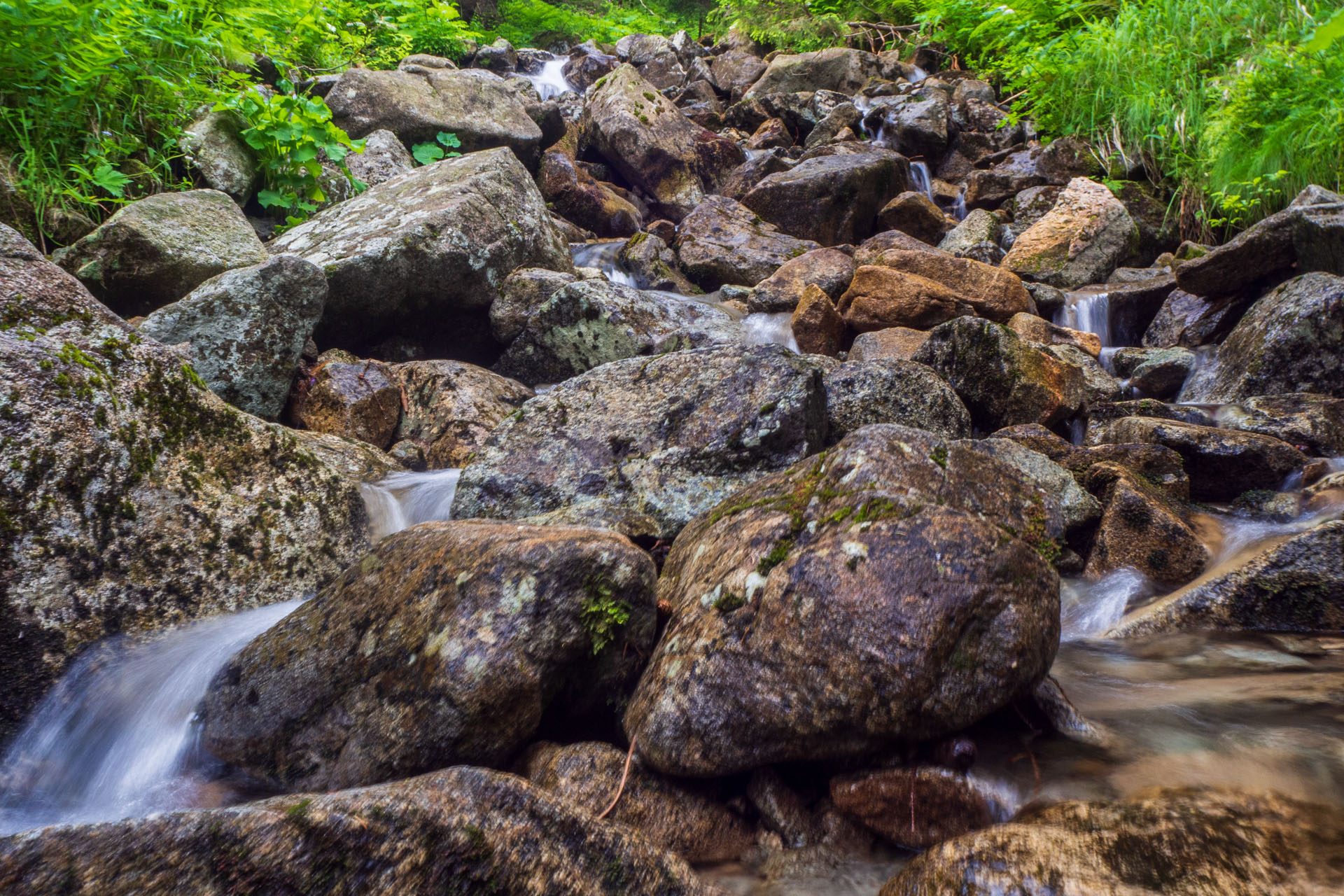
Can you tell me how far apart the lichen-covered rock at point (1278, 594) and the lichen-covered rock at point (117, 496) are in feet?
14.3

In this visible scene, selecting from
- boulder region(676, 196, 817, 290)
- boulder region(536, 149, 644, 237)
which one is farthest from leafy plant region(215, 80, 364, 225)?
boulder region(676, 196, 817, 290)

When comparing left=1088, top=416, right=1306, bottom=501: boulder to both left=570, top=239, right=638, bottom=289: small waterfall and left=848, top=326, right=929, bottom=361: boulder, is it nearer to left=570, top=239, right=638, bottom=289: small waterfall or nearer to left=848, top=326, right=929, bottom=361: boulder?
left=848, top=326, right=929, bottom=361: boulder

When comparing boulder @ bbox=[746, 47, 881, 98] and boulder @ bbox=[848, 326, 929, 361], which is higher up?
boulder @ bbox=[746, 47, 881, 98]

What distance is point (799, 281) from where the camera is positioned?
845cm

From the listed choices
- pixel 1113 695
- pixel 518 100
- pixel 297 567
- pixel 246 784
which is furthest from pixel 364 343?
pixel 518 100

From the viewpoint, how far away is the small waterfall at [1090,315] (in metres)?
8.21

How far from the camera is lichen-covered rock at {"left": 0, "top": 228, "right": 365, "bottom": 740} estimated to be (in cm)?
286

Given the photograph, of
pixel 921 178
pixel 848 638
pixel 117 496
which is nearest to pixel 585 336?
pixel 117 496

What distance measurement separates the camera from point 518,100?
1198 cm

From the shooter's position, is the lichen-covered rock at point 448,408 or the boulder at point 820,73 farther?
the boulder at point 820,73

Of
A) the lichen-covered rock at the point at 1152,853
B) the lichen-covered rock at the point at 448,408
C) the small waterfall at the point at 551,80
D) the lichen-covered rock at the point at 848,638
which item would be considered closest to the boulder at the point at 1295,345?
the lichen-covered rock at the point at 848,638

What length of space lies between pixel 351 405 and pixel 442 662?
3.70 metres

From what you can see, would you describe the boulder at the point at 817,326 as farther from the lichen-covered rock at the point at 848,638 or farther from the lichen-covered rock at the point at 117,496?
the lichen-covered rock at the point at 117,496

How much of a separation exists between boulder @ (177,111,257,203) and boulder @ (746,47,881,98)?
1355 centimetres
